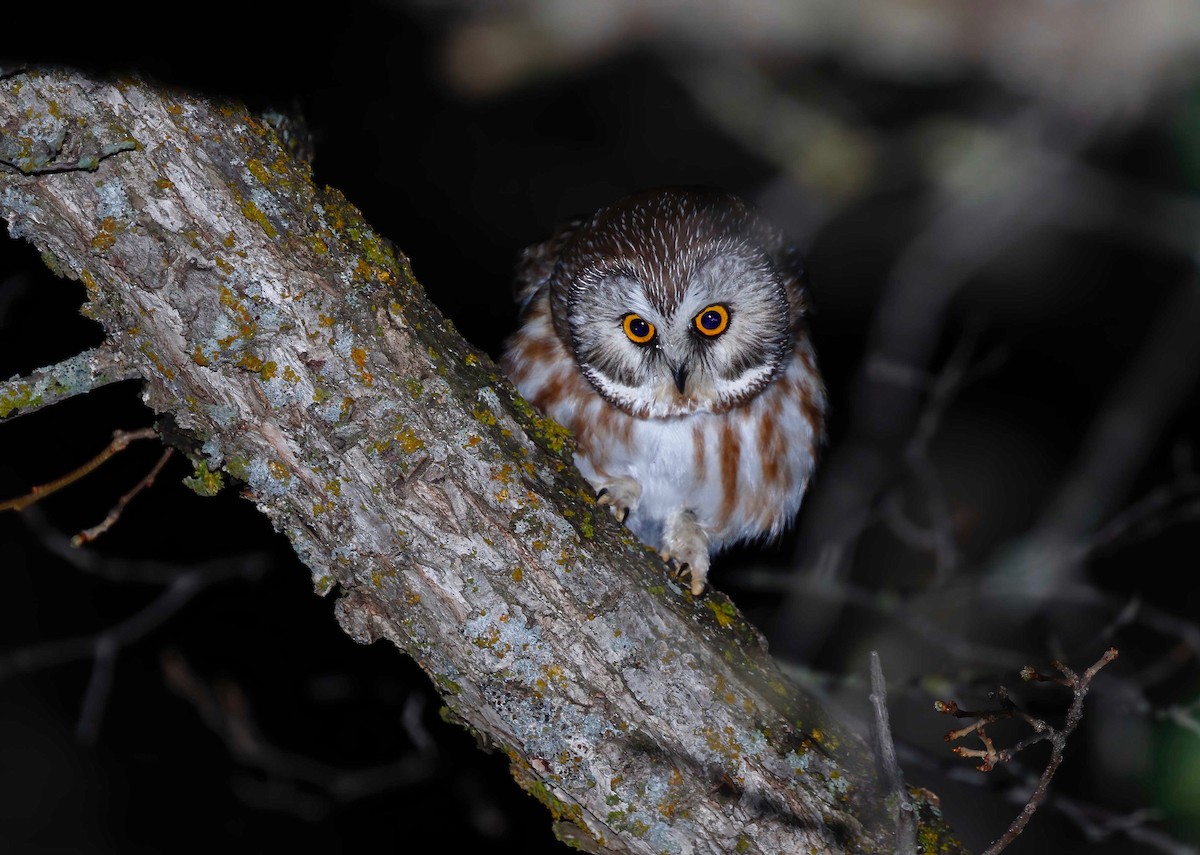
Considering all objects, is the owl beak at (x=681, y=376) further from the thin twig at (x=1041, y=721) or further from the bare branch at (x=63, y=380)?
the bare branch at (x=63, y=380)

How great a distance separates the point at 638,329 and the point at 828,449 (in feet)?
6.17

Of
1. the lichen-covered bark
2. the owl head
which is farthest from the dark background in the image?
the lichen-covered bark

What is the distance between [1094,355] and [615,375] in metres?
3.05

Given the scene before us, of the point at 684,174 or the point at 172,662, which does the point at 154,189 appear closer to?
the point at 172,662

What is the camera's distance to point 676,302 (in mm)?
2559

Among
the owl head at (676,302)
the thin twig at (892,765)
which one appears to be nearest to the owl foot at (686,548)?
the owl head at (676,302)

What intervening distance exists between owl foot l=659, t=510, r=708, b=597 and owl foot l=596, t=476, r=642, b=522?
15 cm

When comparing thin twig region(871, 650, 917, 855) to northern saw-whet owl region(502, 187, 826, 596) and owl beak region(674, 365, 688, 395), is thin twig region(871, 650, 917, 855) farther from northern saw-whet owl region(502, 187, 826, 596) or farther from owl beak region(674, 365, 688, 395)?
owl beak region(674, 365, 688, 395)

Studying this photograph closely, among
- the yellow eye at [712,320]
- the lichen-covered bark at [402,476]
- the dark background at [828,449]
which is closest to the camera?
the lichen-covered bark at [402,476]

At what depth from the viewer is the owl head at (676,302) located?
255 centimetres

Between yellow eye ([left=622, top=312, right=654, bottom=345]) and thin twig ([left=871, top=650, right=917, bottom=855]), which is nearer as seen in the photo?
thin twig ([left=871, top=650, right=917, bottom=855])

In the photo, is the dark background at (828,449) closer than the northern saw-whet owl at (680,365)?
No

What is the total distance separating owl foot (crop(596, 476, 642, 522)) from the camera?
2.68m

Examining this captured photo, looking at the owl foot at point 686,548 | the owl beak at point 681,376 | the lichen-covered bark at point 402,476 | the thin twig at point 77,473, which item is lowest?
the thin twig at point 77,473
